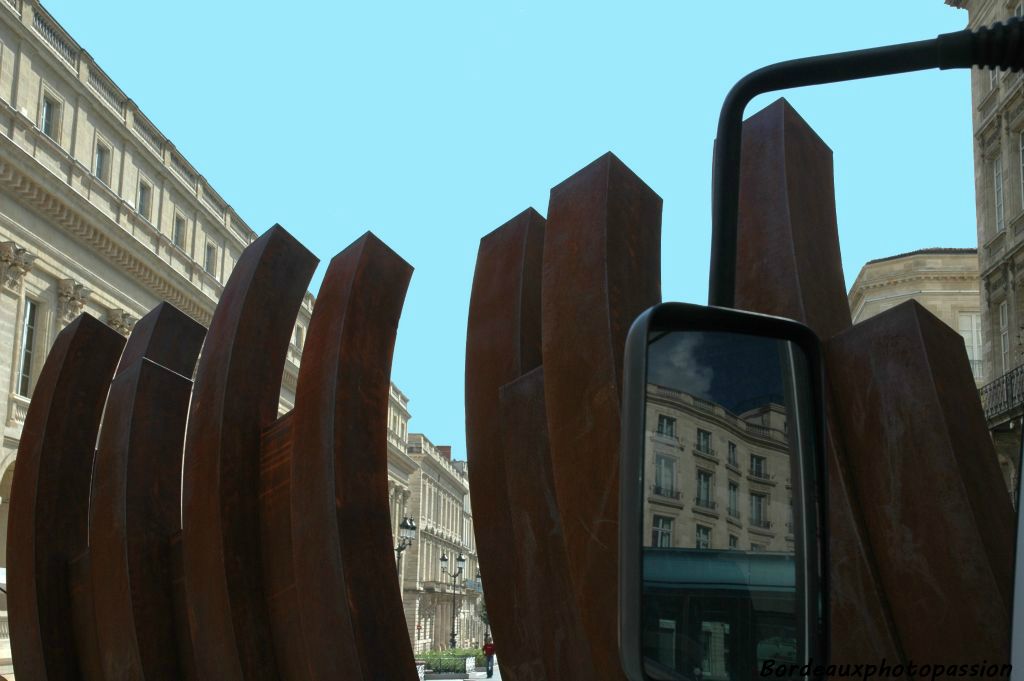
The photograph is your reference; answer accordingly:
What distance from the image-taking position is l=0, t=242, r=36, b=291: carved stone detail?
88.1 feet

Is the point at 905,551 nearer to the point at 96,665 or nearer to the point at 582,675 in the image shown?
the point at 582,675

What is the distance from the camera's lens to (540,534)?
483 centimetres

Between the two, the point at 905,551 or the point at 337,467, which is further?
the point at 337,467

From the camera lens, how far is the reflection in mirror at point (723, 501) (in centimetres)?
164

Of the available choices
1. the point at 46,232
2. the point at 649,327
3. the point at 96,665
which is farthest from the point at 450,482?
the point at 649,327

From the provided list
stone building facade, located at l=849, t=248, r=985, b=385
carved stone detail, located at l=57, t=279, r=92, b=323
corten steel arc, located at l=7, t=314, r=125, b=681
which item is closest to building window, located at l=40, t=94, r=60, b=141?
carved stone detail, located at l=57, t=279, r=92, b=323

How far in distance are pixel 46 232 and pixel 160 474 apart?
23847mm

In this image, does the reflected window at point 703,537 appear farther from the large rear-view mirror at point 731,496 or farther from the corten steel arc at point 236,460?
the corten steel arc at point 236,460

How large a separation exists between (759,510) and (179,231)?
3824 centimetres

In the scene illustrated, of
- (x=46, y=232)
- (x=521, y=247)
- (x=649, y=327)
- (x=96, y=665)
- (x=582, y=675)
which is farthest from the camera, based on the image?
(x=46, y=232)

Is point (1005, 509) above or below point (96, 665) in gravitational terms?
above

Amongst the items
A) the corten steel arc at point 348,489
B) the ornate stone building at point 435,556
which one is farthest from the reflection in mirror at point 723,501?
the ornate stone building at point 435,556

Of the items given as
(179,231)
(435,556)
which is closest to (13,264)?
(179,231)

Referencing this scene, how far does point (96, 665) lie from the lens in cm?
786
